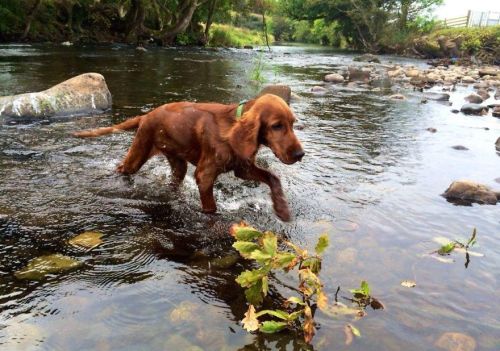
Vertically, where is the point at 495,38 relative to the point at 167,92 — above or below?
above

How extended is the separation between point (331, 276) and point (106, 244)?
6.45 feet

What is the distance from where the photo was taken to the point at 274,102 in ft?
13.4

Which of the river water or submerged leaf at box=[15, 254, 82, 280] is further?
submerged leaf at box=[15, 254, 82, 280]

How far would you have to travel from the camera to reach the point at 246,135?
4.20 metres

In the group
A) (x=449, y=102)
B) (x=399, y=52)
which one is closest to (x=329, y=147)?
(x=449, y=102)

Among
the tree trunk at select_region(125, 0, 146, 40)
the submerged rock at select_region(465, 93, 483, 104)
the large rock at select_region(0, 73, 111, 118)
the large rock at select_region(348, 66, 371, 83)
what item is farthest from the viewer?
the tree trunk at select_region(125, 0, 146, 40)

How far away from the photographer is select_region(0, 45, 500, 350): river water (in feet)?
9.46

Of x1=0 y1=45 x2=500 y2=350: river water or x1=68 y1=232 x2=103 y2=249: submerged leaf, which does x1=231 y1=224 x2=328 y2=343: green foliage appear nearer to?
x1=0 y1=45 x2=500 y2=350: river water

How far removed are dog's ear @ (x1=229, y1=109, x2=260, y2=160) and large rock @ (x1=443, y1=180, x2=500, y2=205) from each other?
2.70 meters

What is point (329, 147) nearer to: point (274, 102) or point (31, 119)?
point (274, 102)

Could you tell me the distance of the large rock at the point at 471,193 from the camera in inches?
207

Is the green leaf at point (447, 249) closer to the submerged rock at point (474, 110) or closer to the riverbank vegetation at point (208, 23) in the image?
the submerged rock at point (474, 110)

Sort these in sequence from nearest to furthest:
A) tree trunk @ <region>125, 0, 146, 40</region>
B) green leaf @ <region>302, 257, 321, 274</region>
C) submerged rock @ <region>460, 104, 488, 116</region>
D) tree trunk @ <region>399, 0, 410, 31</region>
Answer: green leaf @ <region>302, 257, 321, 274</region>, submerged rock @ <region>460, 104, 488, 116</region>, tree trunk @ <region>125, 0, 146, 40</region>, tree trunk @ <region>399, 0, 410, 31</region>

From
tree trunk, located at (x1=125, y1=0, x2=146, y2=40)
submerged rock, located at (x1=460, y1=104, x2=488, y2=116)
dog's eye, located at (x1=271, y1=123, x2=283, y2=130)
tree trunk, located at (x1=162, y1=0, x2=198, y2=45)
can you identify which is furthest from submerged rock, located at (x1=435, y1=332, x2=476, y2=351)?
tree trunk, located at (x1=125, y1=0, x2=146, y2=40)
